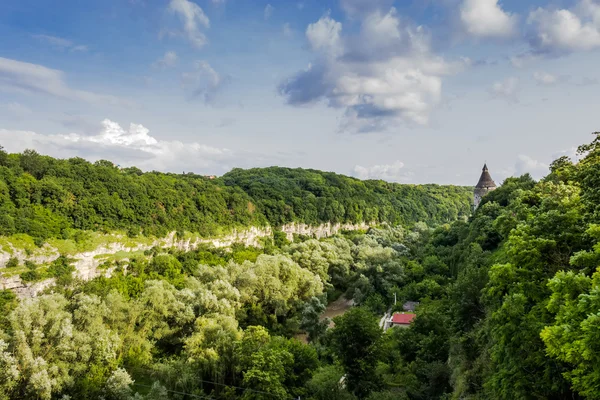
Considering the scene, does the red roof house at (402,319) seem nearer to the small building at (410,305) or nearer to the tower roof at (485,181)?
the small building at (410,305)

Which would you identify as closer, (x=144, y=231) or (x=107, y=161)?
(x=144, y=231)

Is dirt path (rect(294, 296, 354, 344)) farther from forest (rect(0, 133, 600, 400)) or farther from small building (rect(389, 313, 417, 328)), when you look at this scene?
small building (rect(389, 313, 417, 328))

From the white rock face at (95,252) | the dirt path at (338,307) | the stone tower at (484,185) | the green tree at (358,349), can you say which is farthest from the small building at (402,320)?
the stone tower at (484,185)

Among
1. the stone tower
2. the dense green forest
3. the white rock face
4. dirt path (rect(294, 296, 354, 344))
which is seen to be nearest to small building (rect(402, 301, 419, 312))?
dirt path (rect(294, 296, 354, 344))

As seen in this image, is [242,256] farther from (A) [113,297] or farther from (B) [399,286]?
(A) [113,297]

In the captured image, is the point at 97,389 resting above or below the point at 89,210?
below

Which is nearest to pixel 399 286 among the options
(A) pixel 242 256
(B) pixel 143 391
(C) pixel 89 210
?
(A) pixel 242 256

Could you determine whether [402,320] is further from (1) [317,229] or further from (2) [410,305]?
(1) [317,229]
